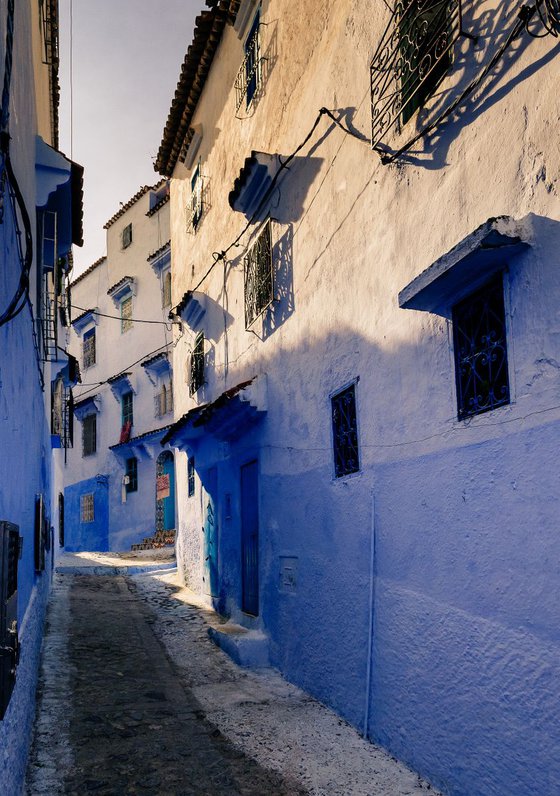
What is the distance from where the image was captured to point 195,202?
13836mm

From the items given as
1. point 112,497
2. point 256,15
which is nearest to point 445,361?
point 256,15

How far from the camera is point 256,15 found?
10.1 meters

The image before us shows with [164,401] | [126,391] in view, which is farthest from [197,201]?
[126,391]

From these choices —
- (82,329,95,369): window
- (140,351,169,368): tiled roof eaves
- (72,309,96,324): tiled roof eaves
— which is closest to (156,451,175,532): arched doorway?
(140,351,169,368): tiled roof eaves

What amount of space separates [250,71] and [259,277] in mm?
3211

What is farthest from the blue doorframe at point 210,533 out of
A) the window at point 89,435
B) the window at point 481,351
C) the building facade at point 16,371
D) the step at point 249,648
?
the window at point 89,435

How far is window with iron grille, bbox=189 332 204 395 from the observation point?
13.2 meters

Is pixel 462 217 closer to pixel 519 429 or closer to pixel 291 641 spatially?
pixel 519 429

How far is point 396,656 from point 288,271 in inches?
188

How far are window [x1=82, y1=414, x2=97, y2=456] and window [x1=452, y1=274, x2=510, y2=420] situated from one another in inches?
905

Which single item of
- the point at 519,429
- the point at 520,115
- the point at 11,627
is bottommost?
the point at 11,627

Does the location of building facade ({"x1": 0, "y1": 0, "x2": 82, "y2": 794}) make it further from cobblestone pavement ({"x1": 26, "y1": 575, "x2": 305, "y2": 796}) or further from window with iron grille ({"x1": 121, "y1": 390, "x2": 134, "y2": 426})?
window with iron grille ({"x1": 121, "y1": 390, "x2": 134, "y2": 426})

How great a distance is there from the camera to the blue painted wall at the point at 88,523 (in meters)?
24.8

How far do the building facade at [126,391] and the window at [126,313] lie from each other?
40 mm
